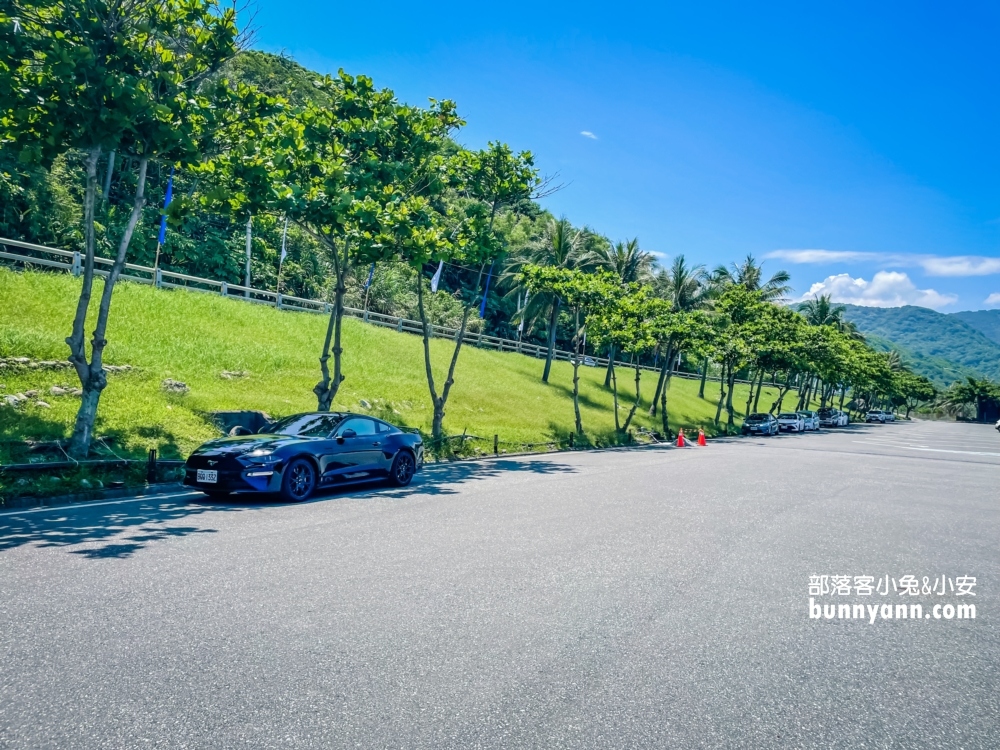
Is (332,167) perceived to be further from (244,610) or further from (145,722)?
(145,722)

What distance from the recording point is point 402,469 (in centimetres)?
1412

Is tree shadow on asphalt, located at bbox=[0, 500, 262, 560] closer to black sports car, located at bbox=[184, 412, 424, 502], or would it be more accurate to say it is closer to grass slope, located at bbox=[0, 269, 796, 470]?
black sports car, located at bbox=[184, 412, 424, 502]

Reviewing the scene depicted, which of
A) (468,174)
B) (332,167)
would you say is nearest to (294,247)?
(468,174)

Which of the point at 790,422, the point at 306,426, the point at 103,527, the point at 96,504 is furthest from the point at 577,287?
the point at 790,422

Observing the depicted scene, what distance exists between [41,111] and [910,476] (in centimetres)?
2147

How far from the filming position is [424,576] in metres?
6.75

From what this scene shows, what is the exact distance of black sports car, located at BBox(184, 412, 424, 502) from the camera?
10.9 metres

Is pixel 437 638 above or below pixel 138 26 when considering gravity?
below

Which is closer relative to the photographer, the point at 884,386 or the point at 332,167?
the point at 332,167

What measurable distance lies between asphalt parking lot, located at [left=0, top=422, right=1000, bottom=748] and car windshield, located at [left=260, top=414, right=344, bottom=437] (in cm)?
216

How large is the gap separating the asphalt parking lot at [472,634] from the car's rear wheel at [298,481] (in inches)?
30.1

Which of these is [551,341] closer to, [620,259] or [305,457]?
[620,259]

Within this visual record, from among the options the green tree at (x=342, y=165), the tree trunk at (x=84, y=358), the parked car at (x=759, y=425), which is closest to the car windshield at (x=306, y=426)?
the tree trunk at (x=84, y=358)

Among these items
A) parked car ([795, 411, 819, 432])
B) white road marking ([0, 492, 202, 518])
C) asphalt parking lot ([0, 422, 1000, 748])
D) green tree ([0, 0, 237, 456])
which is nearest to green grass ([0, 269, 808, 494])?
white road marking ([0, 492, 202, 518])
